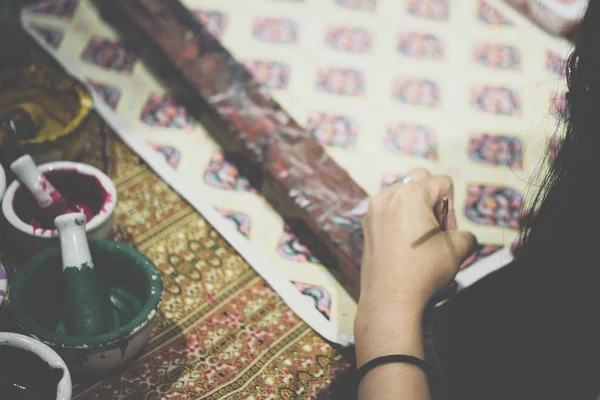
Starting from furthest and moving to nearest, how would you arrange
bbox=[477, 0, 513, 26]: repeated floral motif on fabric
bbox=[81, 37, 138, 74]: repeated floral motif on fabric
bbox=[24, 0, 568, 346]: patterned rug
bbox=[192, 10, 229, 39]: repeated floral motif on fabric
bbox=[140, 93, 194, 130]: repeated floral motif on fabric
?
bbox=[477, 0, 513, 26]: repeated floral motif on fabric, bbox=[192, 10, 229, 39]: repeated floral motif on fabric, bbox=[81, 37, 138, 74]: repeated floral motif on fabric, bbox=[140, 93, 194, 130]: repeated floral motif on fabric, bbox=[24, 0, 568, 346]: patterned rug

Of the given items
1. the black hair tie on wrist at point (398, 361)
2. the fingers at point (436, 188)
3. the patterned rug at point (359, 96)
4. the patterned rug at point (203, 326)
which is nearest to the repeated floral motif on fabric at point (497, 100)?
the patterned rug at point (359, 96)

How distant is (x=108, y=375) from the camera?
1.00 m

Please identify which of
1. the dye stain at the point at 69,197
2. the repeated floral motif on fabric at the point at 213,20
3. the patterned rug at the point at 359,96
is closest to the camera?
the dye stain at the point at 69,197

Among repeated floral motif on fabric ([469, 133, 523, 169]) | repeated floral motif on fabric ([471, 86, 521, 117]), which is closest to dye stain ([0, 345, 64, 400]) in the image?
repeated floral motif on fabric ([469, 133, 523, 169])

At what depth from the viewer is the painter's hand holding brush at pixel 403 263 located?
900mm

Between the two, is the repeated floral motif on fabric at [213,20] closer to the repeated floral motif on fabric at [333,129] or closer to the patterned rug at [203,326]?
the repeated floral motif on fabric at [333,129]

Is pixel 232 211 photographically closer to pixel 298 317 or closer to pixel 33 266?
pixel 298 317

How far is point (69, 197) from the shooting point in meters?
1.12

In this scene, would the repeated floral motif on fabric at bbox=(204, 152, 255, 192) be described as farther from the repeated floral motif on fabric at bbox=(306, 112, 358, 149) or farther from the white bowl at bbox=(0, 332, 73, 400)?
the white bowl at bbox=(0, 332, 73, 400)

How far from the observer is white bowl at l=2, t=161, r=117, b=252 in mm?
1020

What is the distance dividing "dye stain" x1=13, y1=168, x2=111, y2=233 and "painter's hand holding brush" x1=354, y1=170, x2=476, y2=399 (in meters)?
0.44

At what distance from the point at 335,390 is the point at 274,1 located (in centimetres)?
108

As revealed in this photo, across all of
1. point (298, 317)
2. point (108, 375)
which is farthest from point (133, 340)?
point (298, 317)

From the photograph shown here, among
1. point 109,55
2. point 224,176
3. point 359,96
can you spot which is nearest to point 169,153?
point 224,176
